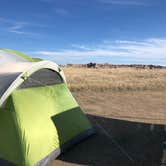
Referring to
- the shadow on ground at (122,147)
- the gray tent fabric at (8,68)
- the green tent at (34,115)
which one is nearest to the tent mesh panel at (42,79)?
the green tent at (34,115)

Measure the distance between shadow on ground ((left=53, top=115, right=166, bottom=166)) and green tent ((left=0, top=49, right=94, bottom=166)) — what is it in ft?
0.98

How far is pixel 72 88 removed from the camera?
15.1 metres

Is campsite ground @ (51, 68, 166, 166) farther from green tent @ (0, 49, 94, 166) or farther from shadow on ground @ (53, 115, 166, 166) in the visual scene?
green tent @ (0, 49, 94, 166)

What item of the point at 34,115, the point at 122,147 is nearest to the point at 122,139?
the point at 122,147

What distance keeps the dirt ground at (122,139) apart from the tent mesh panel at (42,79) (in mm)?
1701

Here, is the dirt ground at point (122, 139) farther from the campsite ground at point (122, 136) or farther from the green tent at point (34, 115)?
the green tent at point (34, 115)

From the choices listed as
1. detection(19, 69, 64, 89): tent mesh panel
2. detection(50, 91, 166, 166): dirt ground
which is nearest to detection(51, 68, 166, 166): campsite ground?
detection(50, 91, 166, 166): dirt ground

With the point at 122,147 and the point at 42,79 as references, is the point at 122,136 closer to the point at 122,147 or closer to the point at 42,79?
the point at 122,147

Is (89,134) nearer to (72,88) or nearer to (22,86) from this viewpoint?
(22,86)

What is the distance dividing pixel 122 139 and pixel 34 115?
2575 millimetres

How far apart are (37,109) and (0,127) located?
2.70 ft

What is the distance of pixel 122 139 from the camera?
6.56 meters

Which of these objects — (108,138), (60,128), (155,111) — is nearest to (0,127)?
(60,128)

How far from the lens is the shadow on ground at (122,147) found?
5.41 meters
